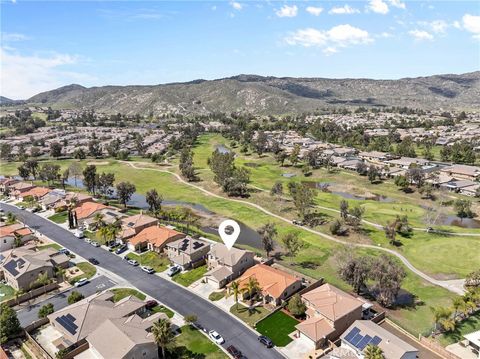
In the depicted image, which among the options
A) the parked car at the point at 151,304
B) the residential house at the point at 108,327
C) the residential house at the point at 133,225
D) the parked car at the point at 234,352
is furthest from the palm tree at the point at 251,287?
the residential house at the point at 133,225

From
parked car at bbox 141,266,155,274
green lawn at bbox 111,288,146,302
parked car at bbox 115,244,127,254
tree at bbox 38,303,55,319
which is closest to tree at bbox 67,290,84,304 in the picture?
tree at bbox 38,303,55,319

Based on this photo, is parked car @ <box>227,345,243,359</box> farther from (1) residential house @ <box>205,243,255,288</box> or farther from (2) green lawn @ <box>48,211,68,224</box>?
(2) green lawn @ <box>48,211,68,224</box>

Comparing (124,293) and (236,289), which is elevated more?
(236,289)

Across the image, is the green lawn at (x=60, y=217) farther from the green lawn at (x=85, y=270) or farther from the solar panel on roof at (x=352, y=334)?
the solar panel on roof at (x=352, y=334)

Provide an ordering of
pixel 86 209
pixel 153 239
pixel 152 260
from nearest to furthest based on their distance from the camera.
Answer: pixel 152 260 → pixel 153 239 → pixel 86 209

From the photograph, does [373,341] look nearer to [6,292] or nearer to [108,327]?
[108,327]

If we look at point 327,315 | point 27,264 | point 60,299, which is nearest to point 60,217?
point 27,264
